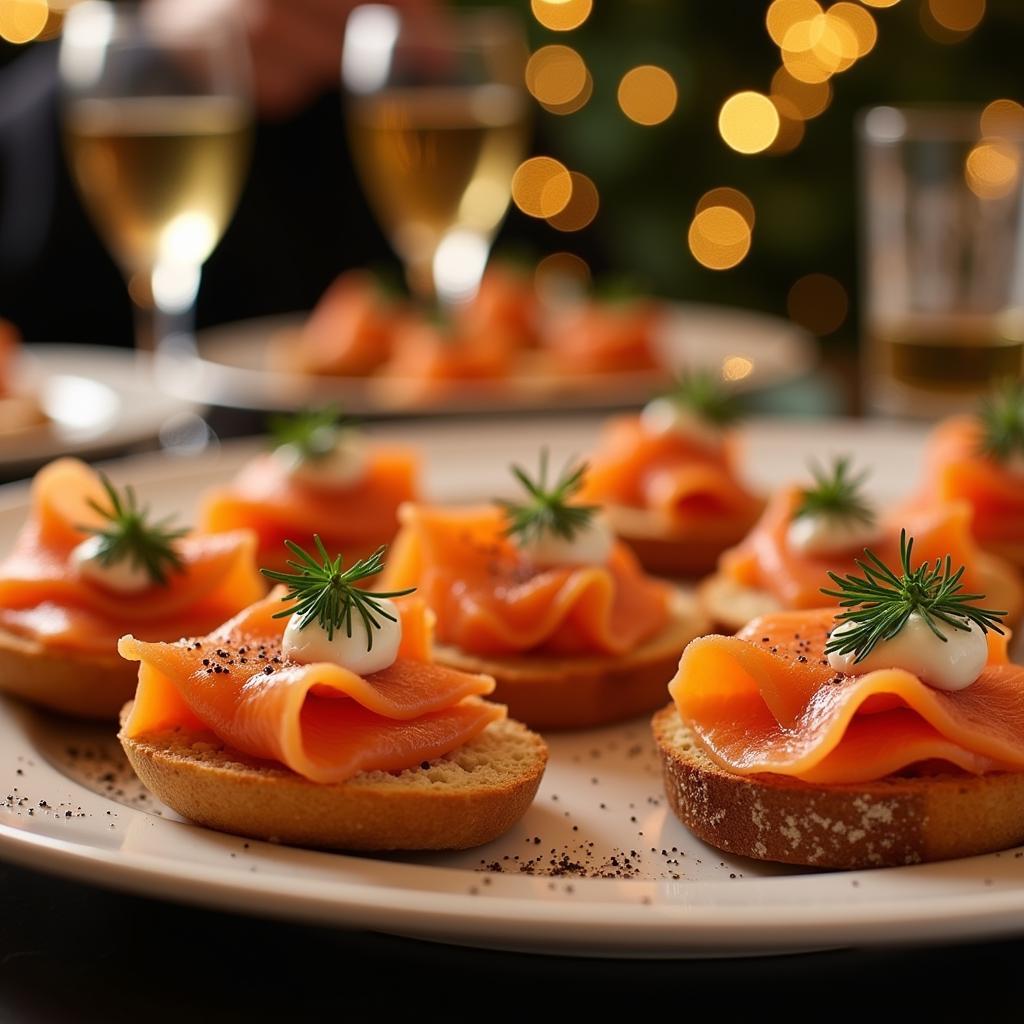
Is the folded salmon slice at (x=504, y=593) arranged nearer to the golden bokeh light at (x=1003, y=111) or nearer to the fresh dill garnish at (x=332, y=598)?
the fresh dill garnish at (x=332, y=598)

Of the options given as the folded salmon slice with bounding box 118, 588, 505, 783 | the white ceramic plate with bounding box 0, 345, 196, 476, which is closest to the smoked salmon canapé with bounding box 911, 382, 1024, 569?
the folded salmon slice with bounding box 118, 588, 505, 783

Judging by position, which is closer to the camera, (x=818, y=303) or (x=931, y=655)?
(x=931, y=655)

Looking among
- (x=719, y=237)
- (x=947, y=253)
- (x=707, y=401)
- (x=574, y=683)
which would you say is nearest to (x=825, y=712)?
(x=574, y=683)

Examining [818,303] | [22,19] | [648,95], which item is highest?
[22,19]

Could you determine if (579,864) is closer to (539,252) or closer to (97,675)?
(97,675)

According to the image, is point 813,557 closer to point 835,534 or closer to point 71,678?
point 835,534

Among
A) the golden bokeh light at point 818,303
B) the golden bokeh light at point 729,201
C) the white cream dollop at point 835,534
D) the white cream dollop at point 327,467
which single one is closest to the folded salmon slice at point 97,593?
the white cream dollop at point 327,467

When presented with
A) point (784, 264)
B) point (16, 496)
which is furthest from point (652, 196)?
point (16, 496)
